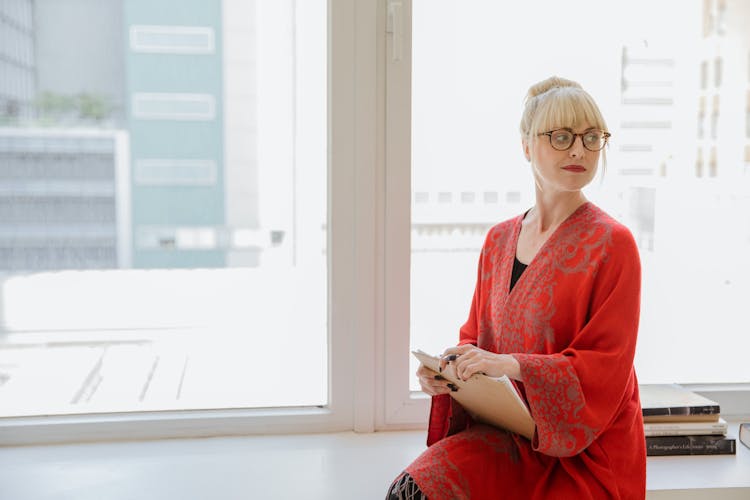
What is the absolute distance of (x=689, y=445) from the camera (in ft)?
5.59

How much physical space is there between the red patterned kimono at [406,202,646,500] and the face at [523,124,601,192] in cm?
6

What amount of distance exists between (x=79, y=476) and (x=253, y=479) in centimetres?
38

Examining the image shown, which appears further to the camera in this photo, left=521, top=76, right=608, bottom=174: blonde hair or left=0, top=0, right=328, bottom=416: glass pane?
left=0, top=0, right=328, bottom=416: glass pane

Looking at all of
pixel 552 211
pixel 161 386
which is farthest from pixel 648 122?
pixel 161 386

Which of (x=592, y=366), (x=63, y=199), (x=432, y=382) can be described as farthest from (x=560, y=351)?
(x=63, y=199)

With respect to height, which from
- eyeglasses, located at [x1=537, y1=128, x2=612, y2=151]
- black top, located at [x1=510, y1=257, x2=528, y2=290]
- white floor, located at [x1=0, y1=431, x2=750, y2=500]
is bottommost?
white floor, located at [x1=0, y1=431, x2=750, y2=500]

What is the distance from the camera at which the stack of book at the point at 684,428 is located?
1.69m

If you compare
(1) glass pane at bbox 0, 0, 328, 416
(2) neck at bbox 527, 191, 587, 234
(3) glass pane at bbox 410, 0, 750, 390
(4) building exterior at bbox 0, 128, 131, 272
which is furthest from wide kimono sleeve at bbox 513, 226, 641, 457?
(4) building exterior at bbox 0, 128, 131, 272

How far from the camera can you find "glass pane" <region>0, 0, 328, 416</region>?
1765 millimetres

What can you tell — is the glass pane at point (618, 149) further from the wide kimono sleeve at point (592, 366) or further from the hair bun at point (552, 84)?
the wide kimono sleeve at point (592, 366)

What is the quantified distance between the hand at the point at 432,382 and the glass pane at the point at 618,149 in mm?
525

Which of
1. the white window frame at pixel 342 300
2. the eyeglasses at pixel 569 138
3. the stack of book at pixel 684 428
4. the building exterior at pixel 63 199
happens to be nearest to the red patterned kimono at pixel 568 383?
the eyeglasses at pixel 569 138

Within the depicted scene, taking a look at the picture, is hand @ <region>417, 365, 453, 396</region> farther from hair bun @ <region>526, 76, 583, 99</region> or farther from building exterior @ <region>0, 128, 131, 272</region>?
building exterior @ <region>0, 128, 131, 272</region>

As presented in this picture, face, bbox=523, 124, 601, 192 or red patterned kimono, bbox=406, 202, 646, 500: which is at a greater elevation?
face, bbox=523, 124, 601, 192
